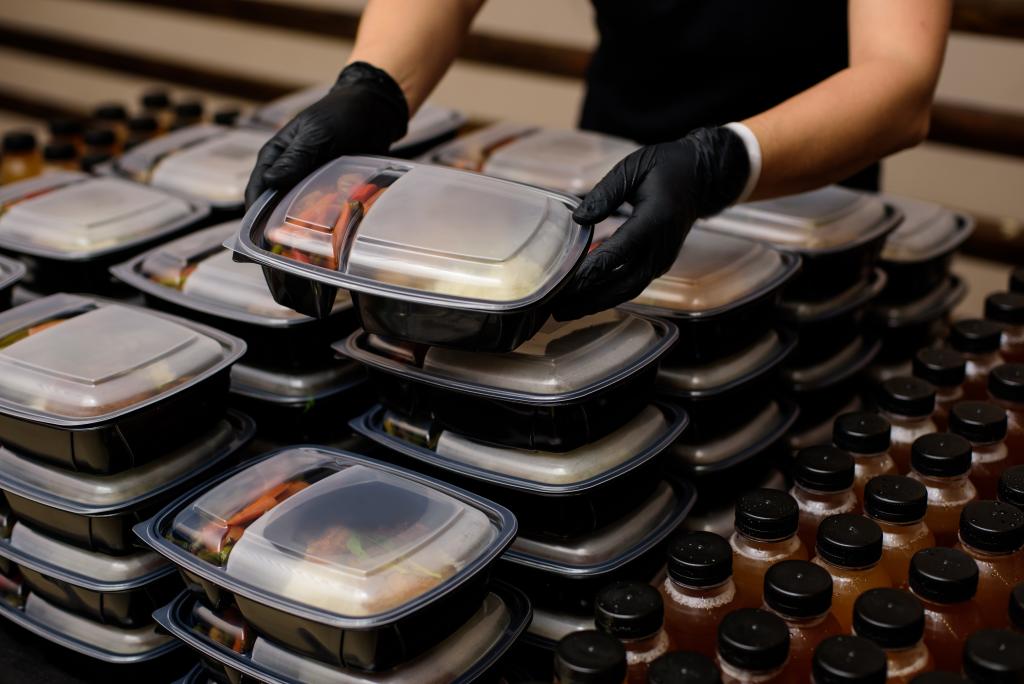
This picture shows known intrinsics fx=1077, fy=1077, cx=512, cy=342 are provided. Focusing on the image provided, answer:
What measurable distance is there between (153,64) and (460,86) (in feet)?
4.53

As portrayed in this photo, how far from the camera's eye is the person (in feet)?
3.94

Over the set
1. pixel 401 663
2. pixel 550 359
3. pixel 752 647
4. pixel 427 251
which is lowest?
pixel 401 663

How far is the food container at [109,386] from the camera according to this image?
1.08m

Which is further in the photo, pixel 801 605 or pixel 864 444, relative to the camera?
pixel 864 444

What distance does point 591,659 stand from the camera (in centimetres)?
87

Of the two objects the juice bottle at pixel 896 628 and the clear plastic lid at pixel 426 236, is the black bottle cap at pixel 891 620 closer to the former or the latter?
the juice bottle at pixel 896 628

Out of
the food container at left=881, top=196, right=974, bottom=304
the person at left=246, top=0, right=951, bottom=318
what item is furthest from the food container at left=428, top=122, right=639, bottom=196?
the food container at left=881, top=196, right=974, bottom=304

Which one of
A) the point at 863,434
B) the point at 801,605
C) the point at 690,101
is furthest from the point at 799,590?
the point at 690,101

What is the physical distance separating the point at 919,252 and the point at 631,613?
88 cm

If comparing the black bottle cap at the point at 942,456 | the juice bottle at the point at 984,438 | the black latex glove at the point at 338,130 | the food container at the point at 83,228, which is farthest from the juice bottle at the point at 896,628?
the food container at the point at 83,228

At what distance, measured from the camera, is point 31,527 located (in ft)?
3.86

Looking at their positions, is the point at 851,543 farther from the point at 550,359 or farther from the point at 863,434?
the point at 550,359

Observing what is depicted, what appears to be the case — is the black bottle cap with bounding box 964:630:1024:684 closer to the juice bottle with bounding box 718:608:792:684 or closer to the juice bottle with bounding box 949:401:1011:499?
the juice bottle with bounding box 718:608:792:684

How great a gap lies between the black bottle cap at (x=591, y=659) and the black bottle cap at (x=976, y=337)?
0.76 metres
